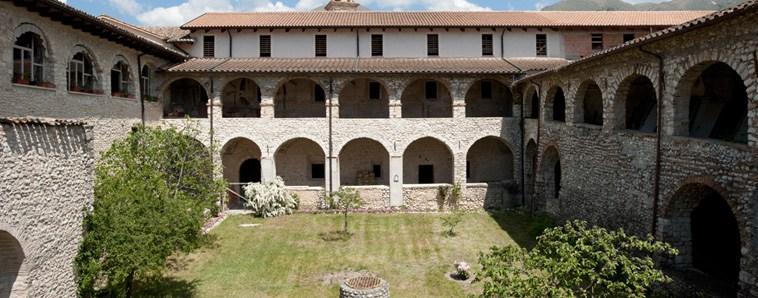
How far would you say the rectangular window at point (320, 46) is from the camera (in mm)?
25297

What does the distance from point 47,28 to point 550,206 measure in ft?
61.9

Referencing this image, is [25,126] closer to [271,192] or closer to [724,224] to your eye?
[271,192]

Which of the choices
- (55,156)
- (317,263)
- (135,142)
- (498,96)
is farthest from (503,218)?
(55,156)

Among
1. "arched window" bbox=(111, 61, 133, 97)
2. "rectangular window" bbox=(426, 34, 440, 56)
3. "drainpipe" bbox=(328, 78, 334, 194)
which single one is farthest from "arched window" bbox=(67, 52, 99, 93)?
"rectangular window" bbox=(426, 34, 440, 56)

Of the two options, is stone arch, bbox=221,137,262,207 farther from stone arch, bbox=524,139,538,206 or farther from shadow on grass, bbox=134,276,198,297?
stone arch, bbox=524,139,538,206

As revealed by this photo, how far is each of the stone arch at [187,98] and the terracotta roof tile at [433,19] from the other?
2.84 metres

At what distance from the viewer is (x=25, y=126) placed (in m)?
8.86

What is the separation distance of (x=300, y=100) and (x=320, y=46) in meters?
3.02

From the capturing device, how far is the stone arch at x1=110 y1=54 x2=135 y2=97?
61.0 feet

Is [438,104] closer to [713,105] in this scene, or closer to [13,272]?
[713,105]

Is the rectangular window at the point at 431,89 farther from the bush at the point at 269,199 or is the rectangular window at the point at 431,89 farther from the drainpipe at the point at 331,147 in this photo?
the bush at the point at 269,199

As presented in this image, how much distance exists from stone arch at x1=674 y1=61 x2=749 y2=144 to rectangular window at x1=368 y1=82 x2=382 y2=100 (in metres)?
14.8

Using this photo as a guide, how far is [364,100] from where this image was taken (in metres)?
26.3

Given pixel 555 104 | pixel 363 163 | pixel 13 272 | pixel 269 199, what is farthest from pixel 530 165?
pixel 13 272
